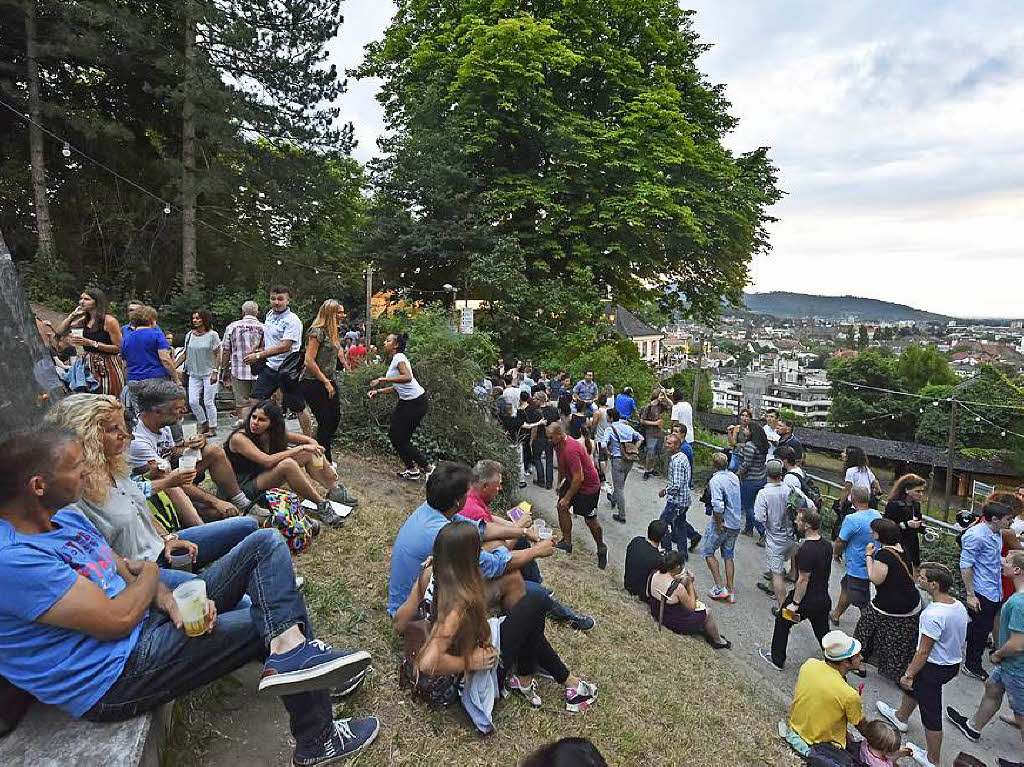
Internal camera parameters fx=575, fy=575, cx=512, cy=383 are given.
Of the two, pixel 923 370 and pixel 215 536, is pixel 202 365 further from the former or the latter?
pixel 923 370

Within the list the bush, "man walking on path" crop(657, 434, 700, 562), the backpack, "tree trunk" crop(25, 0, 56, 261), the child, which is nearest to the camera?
the backpack

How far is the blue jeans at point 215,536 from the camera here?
3.34 meters

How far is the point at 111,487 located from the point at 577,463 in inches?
207

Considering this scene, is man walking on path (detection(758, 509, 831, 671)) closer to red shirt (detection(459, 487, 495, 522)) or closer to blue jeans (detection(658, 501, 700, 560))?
blue jeans (detection(658, 501, 700, 560))

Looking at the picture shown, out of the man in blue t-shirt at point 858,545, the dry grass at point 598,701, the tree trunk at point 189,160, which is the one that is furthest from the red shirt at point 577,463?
the tree trunk at point 189,160

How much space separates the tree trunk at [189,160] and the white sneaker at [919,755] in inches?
746

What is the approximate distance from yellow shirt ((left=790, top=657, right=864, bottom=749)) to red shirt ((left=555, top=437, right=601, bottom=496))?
3359mm

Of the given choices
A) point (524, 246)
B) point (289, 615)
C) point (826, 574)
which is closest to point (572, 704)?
point (289, 615)

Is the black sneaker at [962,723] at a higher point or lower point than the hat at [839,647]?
lower

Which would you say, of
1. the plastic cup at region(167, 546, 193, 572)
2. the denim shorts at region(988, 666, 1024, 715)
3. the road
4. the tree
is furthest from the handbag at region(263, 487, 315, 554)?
the tree

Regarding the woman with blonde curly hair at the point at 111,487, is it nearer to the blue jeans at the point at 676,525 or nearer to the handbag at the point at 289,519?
the handbag at the point at 289,519

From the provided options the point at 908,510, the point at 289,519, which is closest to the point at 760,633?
the point at 908,510

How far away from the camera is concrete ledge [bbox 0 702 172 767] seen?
6.84 ft

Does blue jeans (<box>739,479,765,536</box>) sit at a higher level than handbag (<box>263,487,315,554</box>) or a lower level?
lower
